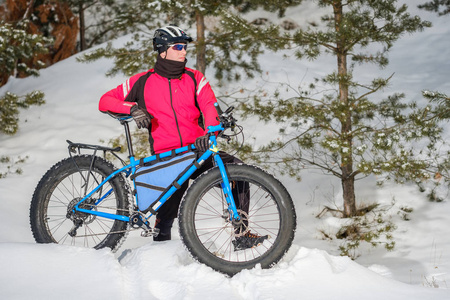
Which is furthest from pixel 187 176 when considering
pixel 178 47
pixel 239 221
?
pixel 178 47

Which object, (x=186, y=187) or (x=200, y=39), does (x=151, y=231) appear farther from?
(x=200, y=39)

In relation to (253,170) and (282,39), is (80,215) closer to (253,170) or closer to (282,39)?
(253,170)

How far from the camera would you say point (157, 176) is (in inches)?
140

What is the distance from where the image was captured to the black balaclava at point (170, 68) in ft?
12.1

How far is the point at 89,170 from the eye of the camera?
3.76 metres

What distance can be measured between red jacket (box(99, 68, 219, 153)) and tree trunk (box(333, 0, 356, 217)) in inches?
111

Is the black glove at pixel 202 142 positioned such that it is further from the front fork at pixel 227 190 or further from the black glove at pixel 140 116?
the black glove at pixel 140 116

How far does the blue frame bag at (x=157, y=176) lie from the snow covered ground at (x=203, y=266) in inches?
14.1

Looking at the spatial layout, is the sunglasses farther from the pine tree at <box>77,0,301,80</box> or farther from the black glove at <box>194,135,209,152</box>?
the pine tree at <box>77,0,301,80</box>

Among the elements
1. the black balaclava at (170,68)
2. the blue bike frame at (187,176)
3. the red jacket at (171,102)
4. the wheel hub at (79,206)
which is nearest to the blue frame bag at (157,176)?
the blue bike frame at (187,176)

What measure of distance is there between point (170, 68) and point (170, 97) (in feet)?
0.73

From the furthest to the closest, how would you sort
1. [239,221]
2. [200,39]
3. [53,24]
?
[53,24] → [200,39] → [239,221]

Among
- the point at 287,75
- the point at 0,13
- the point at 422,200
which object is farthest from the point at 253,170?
the point at 0,13

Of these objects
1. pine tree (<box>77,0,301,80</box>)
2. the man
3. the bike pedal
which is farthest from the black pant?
pine tree (<box>77,0,301,80</box>)
